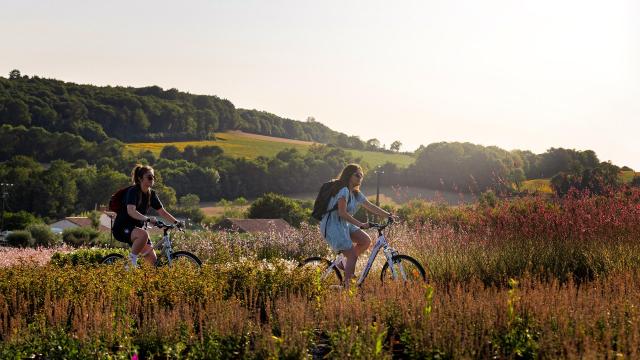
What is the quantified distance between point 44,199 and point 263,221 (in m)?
32.6

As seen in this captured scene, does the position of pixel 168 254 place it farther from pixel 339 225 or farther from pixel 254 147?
pixel 254 147

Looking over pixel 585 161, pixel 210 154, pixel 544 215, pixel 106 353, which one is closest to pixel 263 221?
pixel 585 161

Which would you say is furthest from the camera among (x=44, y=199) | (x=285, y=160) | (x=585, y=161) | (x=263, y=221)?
(x=285, y=160)

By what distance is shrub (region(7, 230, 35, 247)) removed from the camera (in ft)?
141

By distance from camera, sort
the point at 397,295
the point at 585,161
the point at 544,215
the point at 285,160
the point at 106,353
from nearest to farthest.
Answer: the point at 106,353 → the point at 397,295 → the point at 544,215 → the point at 585,161 → the point at 285,160

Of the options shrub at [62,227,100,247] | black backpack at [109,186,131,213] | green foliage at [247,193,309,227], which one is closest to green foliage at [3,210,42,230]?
green foliage at [247,193,309,227]

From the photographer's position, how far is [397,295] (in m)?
7.52

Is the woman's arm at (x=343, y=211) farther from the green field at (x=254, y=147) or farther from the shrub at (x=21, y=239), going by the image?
the green field at (x=254, y=147)

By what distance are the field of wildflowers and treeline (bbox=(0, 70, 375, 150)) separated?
395 feet

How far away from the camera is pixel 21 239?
43781 mm

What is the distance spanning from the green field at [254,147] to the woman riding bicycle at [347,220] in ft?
349

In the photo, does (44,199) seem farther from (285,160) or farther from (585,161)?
(585,161)

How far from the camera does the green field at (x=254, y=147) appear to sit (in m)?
125

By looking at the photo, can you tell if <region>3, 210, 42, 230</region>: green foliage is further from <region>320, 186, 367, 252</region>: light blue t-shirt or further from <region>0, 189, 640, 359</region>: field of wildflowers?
<region>320, 186, 367, 252</region>: light blue t-shirt
